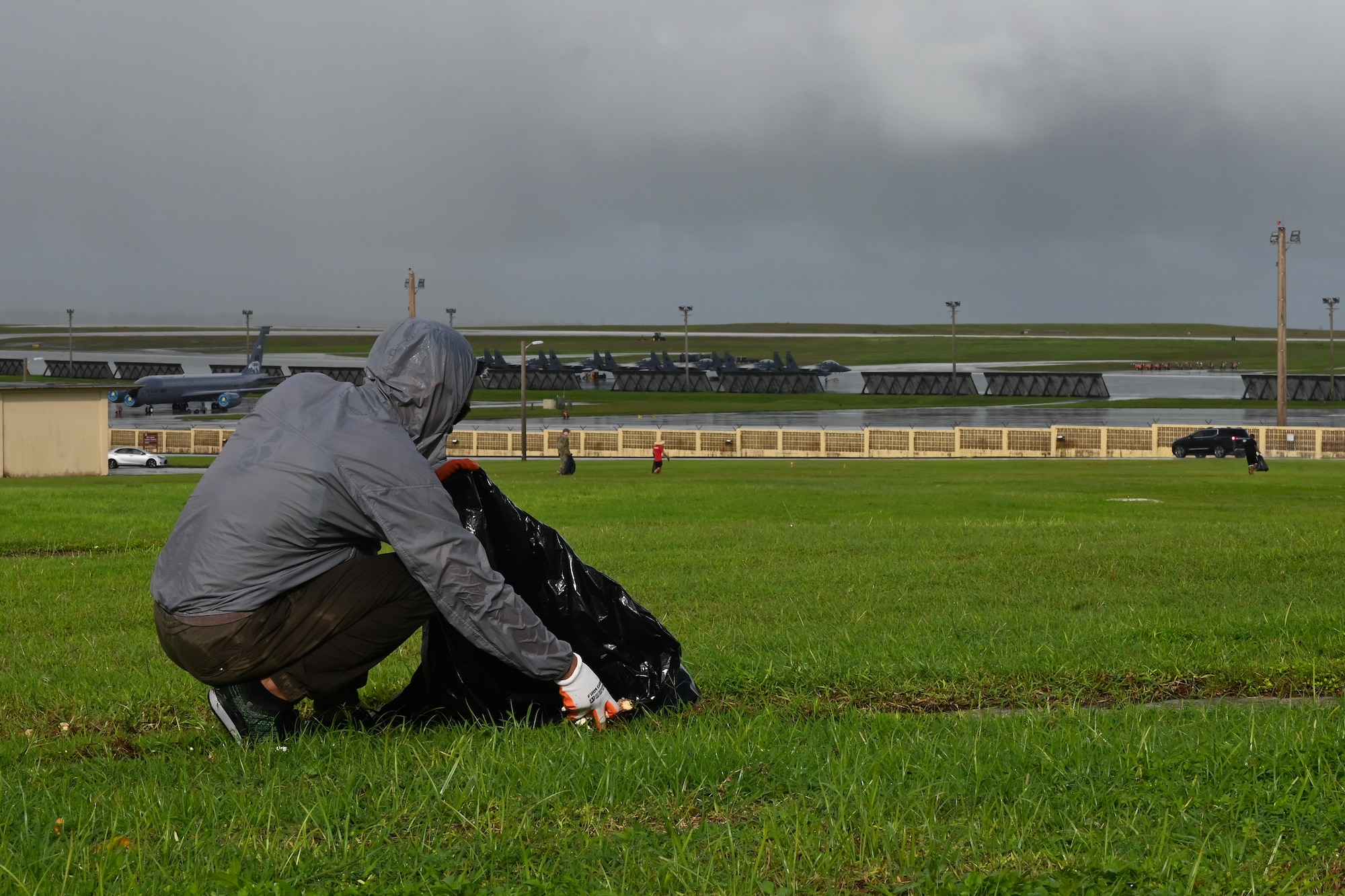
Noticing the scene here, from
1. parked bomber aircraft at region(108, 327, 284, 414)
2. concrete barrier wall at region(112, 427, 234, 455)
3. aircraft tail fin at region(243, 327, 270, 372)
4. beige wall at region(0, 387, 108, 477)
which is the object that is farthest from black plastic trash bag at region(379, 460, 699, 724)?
aircraft tail fin at region(243, 327, 270, 372)

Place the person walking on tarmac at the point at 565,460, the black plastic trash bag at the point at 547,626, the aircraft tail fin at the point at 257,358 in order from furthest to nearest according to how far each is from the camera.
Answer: the aircraft tail fin at the point at 257,358
the person walking on tarmac at the point at 565,460
the black plastic trash bag at the point at 547,626

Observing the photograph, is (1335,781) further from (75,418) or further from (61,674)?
(75,418)

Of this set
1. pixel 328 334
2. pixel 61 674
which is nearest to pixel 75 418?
pixel 61 674

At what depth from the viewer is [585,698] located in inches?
173

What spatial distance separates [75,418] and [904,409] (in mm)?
53360

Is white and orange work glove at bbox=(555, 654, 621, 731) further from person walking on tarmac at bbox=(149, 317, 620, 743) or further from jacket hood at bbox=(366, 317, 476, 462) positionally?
jacket hood at bbox=(366, 317, 476, 462)

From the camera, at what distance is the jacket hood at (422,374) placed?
13.9 feet

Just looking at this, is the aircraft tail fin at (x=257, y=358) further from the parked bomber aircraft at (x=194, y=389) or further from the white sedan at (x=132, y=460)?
the white sedan at (x=132, y=460)

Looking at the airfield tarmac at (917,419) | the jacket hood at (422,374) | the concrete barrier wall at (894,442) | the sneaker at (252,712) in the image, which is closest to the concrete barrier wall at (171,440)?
the airfield tarmac at (917,419)

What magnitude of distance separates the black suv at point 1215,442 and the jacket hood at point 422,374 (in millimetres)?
47157

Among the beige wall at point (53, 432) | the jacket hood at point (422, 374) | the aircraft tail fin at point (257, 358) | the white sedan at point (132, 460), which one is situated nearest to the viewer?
the jacket hood at point (422, 374)

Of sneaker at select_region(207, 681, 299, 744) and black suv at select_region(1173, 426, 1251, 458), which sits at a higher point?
sneaker at select_region(207, 681, 299, 744)

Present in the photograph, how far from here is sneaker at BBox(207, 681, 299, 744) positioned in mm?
4449

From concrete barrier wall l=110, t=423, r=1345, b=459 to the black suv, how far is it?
1639 mm
